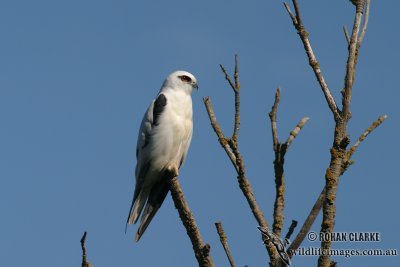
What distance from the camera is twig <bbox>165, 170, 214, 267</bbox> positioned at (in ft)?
11.7

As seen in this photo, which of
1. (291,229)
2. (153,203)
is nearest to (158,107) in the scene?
(153,203)

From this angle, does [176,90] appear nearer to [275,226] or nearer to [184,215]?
[184,215]

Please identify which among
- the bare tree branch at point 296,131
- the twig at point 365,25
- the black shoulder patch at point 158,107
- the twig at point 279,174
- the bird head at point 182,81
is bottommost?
the twig at point 279,174

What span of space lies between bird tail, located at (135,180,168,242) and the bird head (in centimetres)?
135

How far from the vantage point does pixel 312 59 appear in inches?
142

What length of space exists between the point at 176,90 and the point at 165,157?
100 cm

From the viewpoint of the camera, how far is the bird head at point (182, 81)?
8297mm

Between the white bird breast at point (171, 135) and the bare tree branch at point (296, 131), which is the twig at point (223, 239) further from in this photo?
the white bird breast at point (171, 135)

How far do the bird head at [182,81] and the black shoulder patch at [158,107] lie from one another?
541 millimetres

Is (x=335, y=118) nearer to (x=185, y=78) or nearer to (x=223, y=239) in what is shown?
(x=223, y=239)

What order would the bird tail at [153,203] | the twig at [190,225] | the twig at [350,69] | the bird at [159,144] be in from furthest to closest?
the bird at [159,144], the bird tail at [153,203], the twig at [190,225], the twig at [350,69]

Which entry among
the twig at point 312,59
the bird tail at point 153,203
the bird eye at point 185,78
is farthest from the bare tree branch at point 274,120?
the bird eye at point 185,78

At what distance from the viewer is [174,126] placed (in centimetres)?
756

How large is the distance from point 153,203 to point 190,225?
10.9ft
